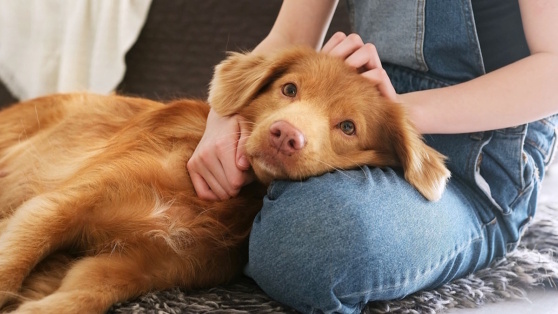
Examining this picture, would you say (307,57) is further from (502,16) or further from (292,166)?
(502,16)

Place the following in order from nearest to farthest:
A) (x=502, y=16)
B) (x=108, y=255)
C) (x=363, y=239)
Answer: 1. (x=363, y=239)
2. (x=108, y=255)
3. (x=502, y=16)

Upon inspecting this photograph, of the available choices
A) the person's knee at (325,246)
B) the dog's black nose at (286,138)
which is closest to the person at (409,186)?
the person's knee at (325,246)

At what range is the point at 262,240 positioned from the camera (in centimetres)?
152

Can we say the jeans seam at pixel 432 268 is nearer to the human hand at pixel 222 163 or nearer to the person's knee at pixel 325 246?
the person's knee at pixel 325 246

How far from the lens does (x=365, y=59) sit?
5.56ft

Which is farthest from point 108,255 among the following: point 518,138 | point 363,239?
point 518,138

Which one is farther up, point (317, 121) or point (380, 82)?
point (380, 82)

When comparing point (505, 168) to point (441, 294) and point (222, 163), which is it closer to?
point (441, 294)

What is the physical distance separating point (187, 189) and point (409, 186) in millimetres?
569

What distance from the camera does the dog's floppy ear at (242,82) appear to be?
171 centimetres

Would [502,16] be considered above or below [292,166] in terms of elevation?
above

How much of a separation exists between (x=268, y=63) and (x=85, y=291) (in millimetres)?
736

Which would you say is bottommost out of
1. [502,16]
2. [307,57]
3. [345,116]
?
[345,116]

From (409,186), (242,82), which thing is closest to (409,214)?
(409,186)
